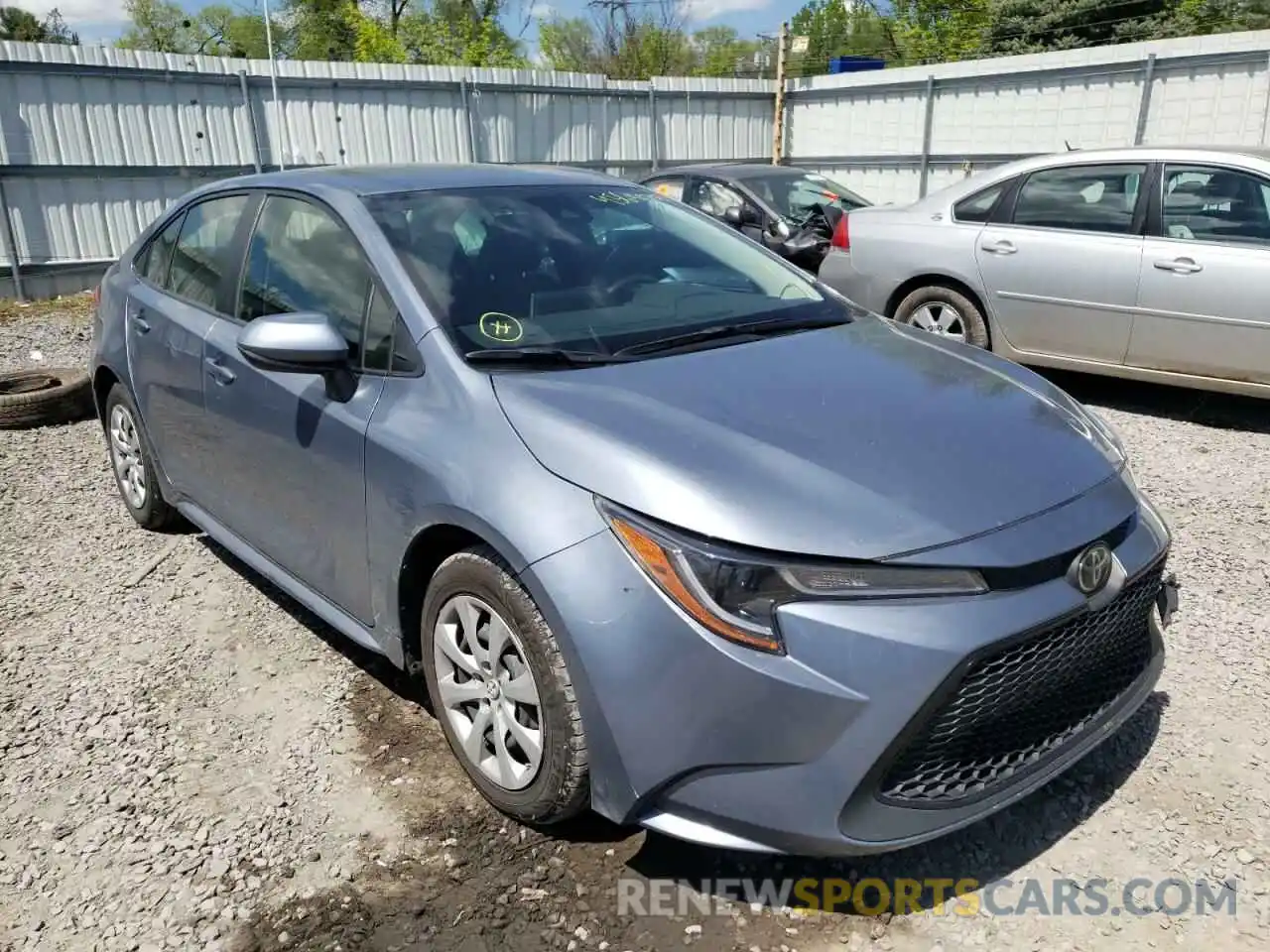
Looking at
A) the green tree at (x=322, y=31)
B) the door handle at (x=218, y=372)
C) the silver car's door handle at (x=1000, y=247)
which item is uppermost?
the green tree at (x=322, y=31)

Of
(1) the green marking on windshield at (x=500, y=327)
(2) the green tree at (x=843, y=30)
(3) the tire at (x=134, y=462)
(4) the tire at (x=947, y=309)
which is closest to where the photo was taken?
(1) the green marking on windshield at (x=500, y=327)

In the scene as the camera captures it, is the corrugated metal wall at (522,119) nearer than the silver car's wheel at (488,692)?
No

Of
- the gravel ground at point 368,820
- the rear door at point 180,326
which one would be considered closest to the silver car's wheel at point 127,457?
the rear door at point 180,326

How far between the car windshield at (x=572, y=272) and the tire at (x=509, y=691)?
67 cm

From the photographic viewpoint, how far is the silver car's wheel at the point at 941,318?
21.9ft

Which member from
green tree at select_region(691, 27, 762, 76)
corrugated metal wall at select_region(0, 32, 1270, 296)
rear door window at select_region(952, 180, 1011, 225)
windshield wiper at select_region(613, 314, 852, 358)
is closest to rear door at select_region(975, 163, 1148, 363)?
rear door window at select_region(952, 180, 1011, 225)

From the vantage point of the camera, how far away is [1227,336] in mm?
5535

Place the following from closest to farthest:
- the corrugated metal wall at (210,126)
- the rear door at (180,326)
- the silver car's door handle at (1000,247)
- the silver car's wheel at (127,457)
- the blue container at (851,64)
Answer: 1. the rear door at (180,326)
2. the silver car's wheel at (127,457)
3. the silver car's door handle at (1000,247)
4. the corrugated metal wall at (210,126)
5. the blue container at (851,64)

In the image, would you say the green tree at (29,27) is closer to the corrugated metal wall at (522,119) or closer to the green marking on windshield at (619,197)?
A: the corrugated metal wall at (522,119)

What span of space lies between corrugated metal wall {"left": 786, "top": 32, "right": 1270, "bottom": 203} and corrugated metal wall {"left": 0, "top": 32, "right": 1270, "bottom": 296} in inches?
1.0

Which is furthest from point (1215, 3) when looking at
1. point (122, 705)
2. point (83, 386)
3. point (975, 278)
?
point (122, 705)

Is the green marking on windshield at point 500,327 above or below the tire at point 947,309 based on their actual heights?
above

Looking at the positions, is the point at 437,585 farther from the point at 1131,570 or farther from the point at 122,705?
the point at 1131,570

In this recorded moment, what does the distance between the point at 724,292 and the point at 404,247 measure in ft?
3.38
